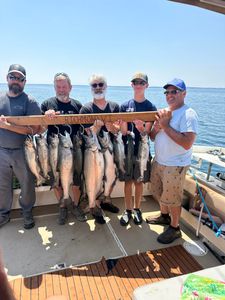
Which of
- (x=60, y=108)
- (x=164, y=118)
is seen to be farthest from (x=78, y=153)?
(x=164, y=118)

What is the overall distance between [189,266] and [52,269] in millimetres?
1788

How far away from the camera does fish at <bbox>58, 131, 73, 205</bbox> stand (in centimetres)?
343

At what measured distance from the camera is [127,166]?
377cm

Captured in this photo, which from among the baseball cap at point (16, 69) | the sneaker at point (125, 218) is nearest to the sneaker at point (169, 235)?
the sneaker at point (125, 218)

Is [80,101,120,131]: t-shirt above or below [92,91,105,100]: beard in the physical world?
below

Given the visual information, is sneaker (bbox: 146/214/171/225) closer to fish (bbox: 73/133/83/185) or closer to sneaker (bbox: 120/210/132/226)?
sneaker (bbox: 120/210/132/226)

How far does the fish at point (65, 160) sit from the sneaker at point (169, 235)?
1.61 metres

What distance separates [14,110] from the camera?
12.4 feet

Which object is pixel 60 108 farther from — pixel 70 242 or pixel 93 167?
pixel 70 242

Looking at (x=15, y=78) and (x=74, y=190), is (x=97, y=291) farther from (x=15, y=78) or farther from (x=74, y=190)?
(x=15, y=78)

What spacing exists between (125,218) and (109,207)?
1.73ft

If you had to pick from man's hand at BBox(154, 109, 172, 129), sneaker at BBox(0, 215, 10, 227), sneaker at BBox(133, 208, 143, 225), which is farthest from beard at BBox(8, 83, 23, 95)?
sneaker at BBox(133, 208, 143, 225)

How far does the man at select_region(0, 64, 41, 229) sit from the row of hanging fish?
0.32 metres

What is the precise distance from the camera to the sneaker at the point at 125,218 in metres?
4.20
